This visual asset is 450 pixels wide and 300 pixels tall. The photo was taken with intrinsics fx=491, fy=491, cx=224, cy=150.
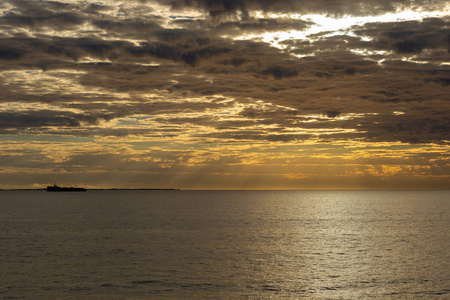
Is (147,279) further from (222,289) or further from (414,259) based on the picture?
(414,259)

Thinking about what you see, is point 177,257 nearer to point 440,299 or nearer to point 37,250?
point 37,250

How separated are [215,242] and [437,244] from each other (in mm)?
36488

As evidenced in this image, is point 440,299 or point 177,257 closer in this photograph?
point 440,299

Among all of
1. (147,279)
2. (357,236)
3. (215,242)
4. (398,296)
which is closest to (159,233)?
(215,242)

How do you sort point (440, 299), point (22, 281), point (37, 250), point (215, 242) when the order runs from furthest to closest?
1. point (215, 242)
2. point (37, 250)
3. point (22, 281)
4. point (440, 299)

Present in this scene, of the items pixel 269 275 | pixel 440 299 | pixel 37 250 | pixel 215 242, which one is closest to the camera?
pixel 440 299

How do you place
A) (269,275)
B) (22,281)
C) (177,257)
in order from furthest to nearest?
1. (177,257)
2. (269,275)
3. (22,281)

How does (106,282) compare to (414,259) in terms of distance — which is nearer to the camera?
(106,282)

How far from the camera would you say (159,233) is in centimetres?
9319

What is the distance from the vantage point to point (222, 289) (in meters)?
45.5

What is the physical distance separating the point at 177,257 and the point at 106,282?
15201 mm

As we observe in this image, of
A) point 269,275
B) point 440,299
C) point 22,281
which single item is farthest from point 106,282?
point 440,299

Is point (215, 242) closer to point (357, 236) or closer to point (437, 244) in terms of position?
point (357, 236)

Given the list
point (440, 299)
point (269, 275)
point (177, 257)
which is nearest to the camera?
point (440, 299)
